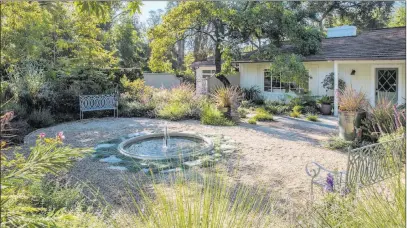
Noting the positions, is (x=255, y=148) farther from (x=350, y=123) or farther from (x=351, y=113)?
(x=351, y=113)

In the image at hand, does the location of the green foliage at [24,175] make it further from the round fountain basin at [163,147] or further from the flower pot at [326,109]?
the flower pot at [326,109]

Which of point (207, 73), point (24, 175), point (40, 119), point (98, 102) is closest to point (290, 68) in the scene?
point (98, 102)

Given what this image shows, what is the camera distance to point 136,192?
15.5ft

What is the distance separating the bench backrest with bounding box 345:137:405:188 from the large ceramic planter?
3422 millimetres

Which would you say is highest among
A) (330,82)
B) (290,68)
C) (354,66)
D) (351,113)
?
(354,66)

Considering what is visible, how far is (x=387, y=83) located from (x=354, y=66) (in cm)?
162

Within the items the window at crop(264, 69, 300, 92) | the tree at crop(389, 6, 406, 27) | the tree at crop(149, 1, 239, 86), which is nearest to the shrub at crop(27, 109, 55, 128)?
the tree at crop(149, 1, 239, 86)

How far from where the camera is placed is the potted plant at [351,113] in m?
7.76

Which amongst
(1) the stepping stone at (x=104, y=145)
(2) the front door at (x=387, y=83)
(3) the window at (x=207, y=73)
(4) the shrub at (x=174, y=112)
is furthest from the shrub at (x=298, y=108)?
(1) the stepping stone at (x=104, y=145)

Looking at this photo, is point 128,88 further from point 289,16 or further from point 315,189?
point 315,189

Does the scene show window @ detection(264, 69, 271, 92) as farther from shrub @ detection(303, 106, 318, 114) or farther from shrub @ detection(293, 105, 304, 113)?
shrub @ detection(293, 105, 304, 113)

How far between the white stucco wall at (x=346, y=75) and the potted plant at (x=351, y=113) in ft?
18.1

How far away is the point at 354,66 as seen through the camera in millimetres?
14516

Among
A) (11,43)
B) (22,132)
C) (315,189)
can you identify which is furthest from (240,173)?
(22,132)
